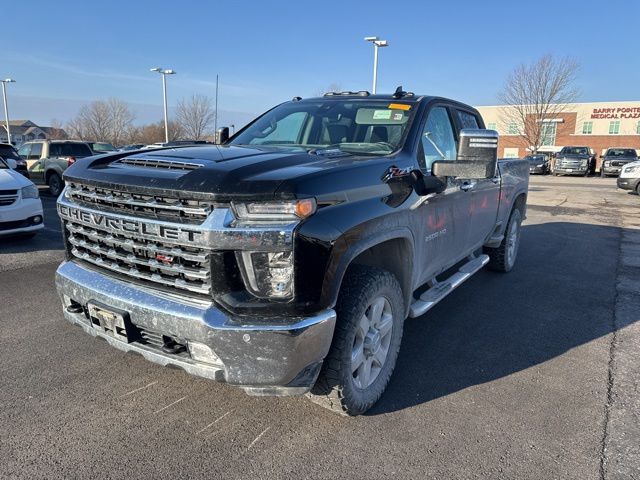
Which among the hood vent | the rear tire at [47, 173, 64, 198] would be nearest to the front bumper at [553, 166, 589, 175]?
the rear tire at [47, 173, 64, 198]

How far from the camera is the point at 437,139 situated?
153 inches

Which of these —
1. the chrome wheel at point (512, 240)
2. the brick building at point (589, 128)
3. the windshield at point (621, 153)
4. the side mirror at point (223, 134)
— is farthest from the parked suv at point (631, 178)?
the brick building at point (589, 128)

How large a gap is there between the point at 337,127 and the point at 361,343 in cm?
186

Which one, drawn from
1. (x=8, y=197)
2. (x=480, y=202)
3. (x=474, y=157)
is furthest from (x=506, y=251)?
(x=8, y=197)

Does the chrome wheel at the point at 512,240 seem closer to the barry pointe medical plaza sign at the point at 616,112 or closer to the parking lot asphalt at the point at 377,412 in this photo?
the parking lot asphalt at the point at 377,412

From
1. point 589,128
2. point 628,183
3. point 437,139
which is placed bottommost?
point 628,183

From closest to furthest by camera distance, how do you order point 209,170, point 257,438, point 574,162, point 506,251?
point 209,170 < point 257,438 < point 506,251 < point 574,162

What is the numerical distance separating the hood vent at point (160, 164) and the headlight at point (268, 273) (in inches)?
24.1

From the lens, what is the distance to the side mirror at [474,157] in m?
2.99

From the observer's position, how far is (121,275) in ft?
8.80

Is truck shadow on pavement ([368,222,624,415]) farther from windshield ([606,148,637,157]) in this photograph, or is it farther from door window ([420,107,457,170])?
windshield ([606,148,637,157])

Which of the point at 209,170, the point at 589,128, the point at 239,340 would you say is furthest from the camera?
the point at 589,128

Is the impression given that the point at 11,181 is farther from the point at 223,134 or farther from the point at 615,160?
the point at 615,160

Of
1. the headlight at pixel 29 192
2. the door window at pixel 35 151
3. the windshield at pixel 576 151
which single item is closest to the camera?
the headlight at pixel 29 192
